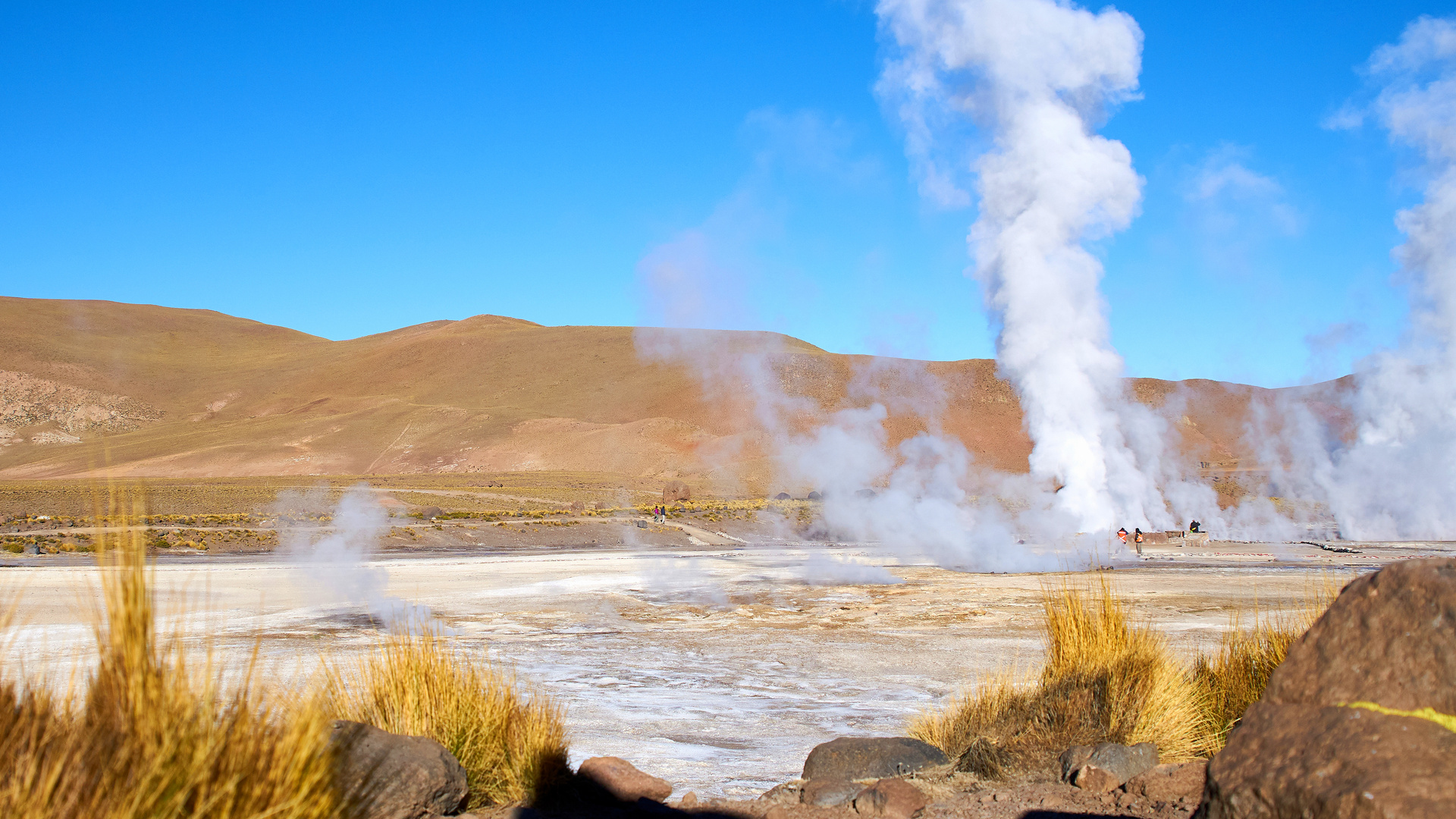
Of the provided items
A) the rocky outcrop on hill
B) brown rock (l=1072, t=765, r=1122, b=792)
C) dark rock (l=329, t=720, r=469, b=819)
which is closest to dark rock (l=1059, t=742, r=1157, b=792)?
brown rock (l=1072, t=765, r=1122, b=792)

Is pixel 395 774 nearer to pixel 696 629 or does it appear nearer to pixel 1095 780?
pixel 1095 780

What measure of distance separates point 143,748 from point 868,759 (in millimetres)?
5286

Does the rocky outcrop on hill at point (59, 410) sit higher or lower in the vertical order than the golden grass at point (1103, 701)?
higher

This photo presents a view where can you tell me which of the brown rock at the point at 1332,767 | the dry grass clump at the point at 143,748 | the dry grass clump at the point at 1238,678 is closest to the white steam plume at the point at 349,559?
the dry grass clump at the point at 143,748

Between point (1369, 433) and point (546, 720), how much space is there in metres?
50.5

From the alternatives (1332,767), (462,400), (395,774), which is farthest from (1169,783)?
(462,400)

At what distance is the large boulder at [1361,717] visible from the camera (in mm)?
3705

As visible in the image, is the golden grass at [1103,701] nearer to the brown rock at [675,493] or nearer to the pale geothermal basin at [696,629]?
the pale geothermal basin at [696,629]

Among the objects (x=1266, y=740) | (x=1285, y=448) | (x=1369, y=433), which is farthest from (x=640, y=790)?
(x=1285, y=448)

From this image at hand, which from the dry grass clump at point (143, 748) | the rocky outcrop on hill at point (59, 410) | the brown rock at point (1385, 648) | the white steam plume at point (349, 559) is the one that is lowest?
the white steam plume at point (349, 559)

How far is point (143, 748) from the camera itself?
12.2 ft

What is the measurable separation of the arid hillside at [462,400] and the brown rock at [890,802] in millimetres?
73862

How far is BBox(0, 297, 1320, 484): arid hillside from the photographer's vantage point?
94.9 m

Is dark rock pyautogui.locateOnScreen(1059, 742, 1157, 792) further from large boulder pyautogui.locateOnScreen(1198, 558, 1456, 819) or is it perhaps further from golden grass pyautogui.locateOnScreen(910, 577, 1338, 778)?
large boulder pyautogui.locateOnScreen(1198, 558, 1456, 819)
